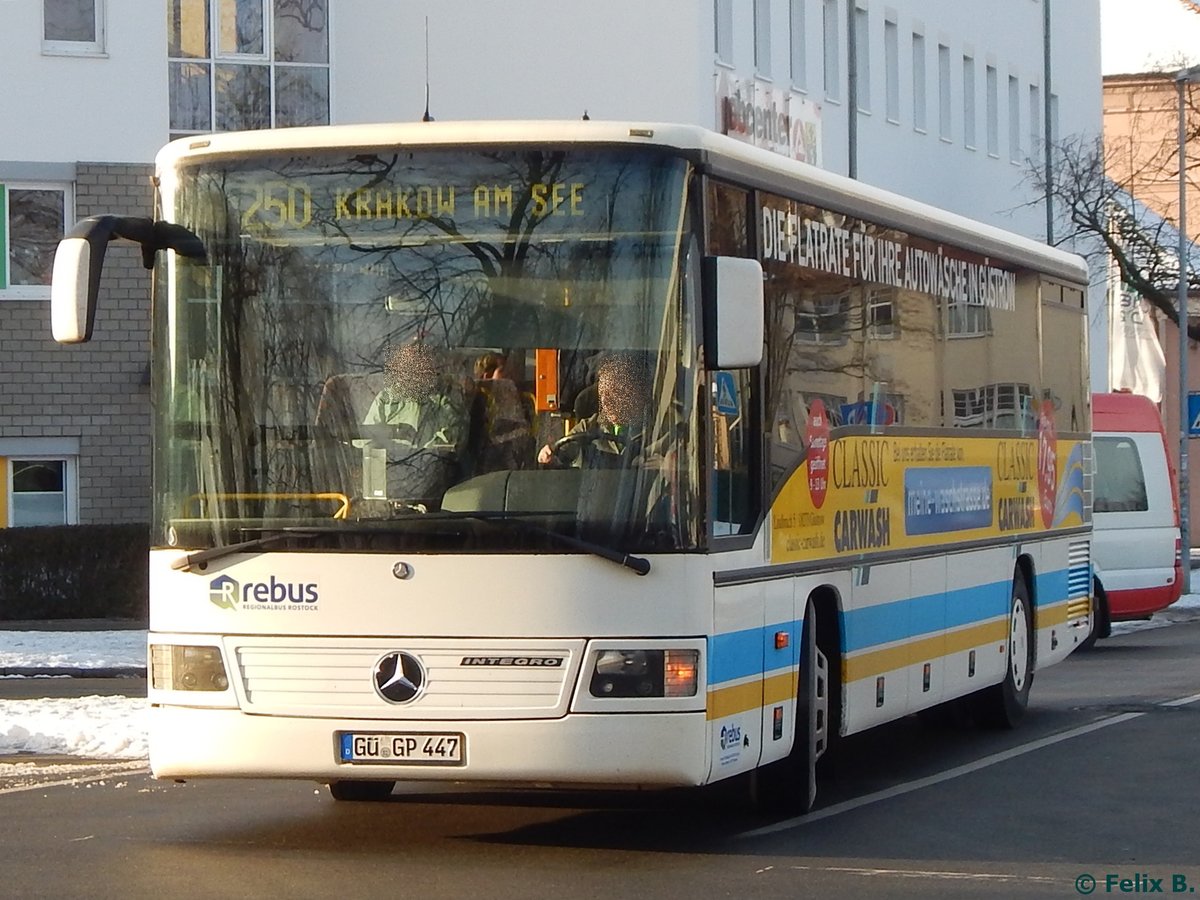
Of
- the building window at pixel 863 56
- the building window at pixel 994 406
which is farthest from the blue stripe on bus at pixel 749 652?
the building window at pixel 863 56

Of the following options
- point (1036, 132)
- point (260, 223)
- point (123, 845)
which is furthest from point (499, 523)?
point (1036, 132)

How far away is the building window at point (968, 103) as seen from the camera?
165ft

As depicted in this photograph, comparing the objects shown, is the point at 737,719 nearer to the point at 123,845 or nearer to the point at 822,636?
the point at 822,636

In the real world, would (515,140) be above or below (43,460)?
above

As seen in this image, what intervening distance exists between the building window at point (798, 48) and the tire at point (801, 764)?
3097cm

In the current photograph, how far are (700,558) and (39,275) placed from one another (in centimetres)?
2329

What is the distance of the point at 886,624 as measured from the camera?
1226cm

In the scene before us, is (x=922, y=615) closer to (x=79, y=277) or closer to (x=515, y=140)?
(x=515, y=140)

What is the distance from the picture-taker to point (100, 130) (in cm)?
3169

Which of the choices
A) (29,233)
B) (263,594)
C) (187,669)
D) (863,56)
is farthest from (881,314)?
(863,56)

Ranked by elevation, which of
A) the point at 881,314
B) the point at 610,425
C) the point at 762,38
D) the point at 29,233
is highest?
the point at 762,38

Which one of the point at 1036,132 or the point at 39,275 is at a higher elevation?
the point at 1036,132

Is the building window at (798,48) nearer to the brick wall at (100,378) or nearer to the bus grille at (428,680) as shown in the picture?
the brick wall at (100,378)

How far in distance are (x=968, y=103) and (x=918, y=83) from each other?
3.30 metres
